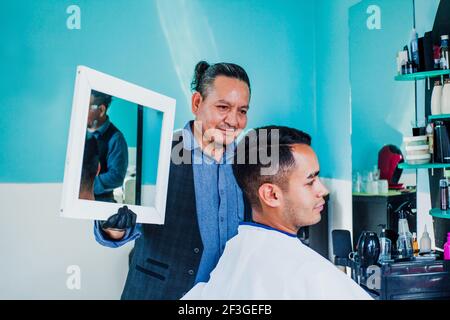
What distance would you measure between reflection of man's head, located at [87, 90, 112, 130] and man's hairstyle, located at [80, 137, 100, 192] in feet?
0.18

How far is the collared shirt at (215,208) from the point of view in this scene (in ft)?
6.46

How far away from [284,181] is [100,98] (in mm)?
653

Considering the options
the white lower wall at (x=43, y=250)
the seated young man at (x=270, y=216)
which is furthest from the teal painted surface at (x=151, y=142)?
the white lower wall at (x=43, y=250)

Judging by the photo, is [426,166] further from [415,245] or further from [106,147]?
[106,147]

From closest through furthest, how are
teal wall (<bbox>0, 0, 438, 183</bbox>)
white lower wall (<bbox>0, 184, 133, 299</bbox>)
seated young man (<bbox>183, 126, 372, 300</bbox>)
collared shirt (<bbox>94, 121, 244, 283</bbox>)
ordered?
1. seated young man (<bbox>183, 126, 372, 300</bbox>)
2. collared shirt (<bbox>94, 121, 244, 283</bbox>)
3. teal wall (<bbox>0, 0, 438, 183</bbox>)
4. white lower wall (<bbox>0, 184, 133, 299</bbox>)

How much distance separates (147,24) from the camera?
3004 millimetres

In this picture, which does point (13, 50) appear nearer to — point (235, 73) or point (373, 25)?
point (235, 73)

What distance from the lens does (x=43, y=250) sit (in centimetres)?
295

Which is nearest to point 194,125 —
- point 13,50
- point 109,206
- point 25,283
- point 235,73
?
point 235,73

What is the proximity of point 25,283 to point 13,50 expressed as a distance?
1.31 meters

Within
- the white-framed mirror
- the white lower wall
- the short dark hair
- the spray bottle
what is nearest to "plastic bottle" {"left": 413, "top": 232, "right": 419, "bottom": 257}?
the spray bottle

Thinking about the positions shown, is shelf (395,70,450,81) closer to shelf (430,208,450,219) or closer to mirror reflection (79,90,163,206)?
shelf (430,208,450,219)

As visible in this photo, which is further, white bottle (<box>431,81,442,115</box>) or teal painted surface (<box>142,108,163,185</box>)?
A: white bottle (<box>431,81,442,115</box>)

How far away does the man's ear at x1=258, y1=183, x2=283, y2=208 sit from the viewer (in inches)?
66.7
